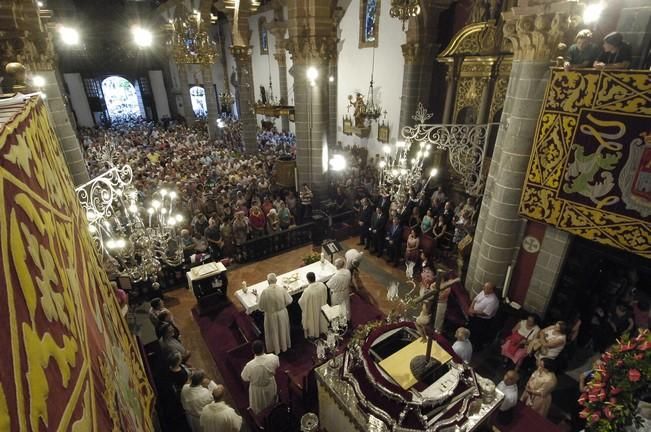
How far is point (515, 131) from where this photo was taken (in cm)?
637

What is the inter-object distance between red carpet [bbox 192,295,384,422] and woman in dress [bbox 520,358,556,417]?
11.1 ft

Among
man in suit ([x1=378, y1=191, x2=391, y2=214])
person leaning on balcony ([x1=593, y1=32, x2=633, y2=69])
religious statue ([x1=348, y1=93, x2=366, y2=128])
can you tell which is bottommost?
man in suit ([x1=378, y1=191, x2=391, y2=214])

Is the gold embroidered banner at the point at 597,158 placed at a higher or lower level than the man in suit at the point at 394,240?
higher

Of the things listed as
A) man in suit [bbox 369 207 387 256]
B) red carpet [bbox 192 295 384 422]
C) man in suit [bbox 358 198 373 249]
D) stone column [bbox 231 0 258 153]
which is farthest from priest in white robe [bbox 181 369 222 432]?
stone column [bbox 231 0 258 153]

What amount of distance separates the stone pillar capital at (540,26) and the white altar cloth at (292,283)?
581 centimetres

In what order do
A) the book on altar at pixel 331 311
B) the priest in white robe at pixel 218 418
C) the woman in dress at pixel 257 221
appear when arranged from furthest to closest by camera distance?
the woman in dress at pixel 257 221 → the book on altar at pixel 331 311 → the priest in white robe at pixel 218 418

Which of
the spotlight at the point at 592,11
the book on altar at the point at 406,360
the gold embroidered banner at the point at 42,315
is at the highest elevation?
the spotlight at the point at 592,11

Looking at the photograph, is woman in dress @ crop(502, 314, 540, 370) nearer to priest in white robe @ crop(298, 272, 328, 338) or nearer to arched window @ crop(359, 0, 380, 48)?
priest in white robe @ crop(298, 272, 328, 338)

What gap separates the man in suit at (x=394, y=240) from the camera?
9.84 meters

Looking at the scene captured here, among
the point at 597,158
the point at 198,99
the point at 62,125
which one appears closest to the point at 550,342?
the point at 597,158

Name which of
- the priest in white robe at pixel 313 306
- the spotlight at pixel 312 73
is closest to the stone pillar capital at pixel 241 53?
the spotlight at pixel 312 73

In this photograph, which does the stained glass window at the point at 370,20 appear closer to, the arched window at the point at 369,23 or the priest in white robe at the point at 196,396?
the arched window at the point at 369,23

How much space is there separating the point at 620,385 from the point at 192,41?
1313cm

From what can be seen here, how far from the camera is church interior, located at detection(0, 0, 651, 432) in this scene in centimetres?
165
